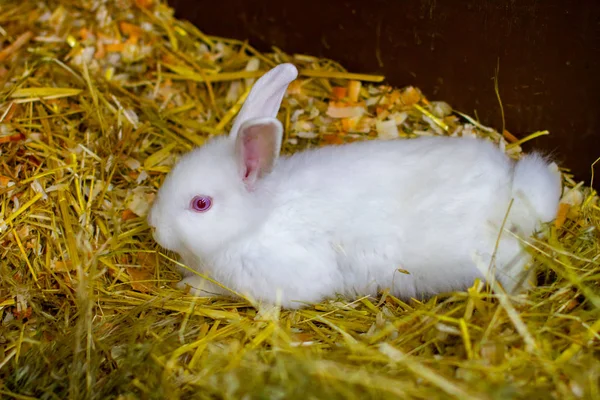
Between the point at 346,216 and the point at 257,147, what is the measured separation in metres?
0.60

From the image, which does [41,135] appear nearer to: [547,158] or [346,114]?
[346,114]

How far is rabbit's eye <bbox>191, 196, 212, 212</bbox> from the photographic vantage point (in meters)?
3.10

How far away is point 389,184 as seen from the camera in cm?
323

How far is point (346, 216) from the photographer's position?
3.21m

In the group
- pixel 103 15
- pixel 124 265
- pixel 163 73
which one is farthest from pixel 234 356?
pixel 103 15

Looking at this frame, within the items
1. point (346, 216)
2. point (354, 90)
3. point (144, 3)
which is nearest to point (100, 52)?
point (144, 3)

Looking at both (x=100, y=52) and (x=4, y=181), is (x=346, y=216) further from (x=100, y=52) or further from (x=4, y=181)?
(x=100, y=52)

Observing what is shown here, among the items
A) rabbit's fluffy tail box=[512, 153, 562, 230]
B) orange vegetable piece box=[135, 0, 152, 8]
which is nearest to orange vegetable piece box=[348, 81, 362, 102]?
rabbit's fluffy tail box=[512, 153, 562, 230]

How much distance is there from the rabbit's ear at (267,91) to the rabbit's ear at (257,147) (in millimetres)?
222

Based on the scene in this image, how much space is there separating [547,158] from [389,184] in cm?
106

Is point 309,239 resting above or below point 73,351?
above

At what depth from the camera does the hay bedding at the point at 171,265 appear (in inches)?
102

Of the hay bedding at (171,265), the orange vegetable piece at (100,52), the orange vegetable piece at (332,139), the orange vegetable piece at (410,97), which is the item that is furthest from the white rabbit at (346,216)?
the orange vegetable piece at (100,52)

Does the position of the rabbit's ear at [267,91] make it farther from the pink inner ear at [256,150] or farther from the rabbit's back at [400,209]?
the rabbit's back at [400,209]
